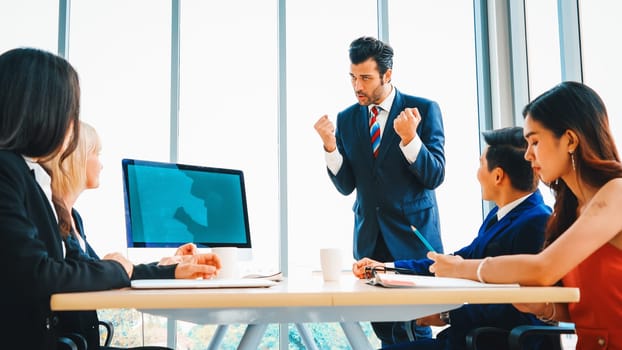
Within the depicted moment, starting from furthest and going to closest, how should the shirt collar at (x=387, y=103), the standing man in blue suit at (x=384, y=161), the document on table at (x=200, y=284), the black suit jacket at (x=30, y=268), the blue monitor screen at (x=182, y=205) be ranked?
1. the shirt collar at (x=387, y=103)
2. the standing man in blue suit at (x=384, y=161)
3. the blue monitor screen at (x=182, y=205)
4. the document on table at (x=200, y=284)
5. the black suit jacket at (x=30, y=268)

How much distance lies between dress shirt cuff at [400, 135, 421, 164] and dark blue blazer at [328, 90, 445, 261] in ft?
0.17

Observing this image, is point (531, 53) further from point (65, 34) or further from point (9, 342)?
point (9, 342)

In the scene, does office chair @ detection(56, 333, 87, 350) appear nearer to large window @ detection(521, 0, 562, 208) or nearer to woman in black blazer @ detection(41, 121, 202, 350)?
woman in black blazer @ detection(41, 121, 202, 350)

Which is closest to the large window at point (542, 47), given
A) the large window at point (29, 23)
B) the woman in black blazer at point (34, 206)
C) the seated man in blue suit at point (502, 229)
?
the seated man in blue suit at point (502, 229)

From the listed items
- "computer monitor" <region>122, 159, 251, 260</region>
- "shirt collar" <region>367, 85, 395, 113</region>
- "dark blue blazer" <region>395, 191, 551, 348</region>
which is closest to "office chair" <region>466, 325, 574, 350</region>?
"dark blue blazer" <region>395, 191, 551, 348</region>

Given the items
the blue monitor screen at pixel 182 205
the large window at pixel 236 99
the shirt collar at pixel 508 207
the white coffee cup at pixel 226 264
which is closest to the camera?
the white coffee cup at pixel 226 264

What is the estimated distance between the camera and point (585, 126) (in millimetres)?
1519

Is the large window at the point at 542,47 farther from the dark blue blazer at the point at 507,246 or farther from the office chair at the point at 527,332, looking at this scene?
the office chair at the point at 527,332

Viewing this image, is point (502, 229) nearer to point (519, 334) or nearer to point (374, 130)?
point (519, 334)

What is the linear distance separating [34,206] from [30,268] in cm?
20

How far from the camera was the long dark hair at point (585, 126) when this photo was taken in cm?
150

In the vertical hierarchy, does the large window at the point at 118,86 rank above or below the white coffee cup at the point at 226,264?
above

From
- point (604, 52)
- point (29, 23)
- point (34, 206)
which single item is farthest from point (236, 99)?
point (34, 206)

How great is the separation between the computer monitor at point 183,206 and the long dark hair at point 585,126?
114 cm
